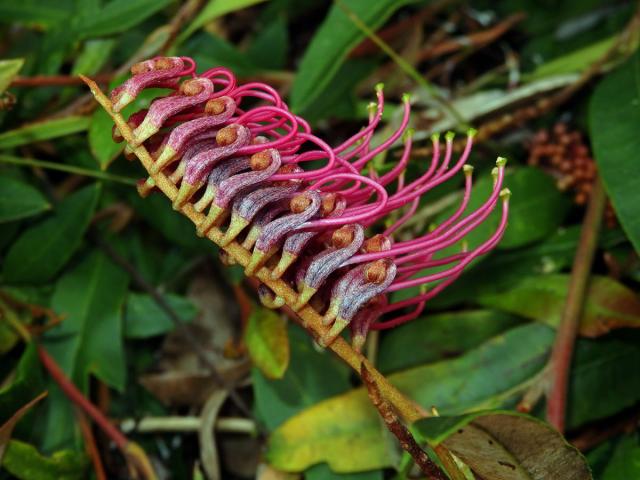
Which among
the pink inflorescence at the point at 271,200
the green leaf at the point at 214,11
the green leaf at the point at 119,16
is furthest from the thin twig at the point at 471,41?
the pink inflorescence at the point at 271,200

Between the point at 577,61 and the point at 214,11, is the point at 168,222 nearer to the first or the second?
the point at 214,11

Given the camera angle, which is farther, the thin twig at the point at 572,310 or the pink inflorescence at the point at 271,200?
the thin twig at the point at 572,310

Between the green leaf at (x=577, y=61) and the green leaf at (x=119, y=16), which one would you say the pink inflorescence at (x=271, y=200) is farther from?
the green leaf at (x=577, y=61)

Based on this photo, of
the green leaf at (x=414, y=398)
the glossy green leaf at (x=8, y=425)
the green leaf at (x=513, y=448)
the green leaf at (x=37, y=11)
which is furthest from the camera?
the green leaf at (x=37, y=11)

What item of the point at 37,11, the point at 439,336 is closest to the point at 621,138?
the point at 439,336

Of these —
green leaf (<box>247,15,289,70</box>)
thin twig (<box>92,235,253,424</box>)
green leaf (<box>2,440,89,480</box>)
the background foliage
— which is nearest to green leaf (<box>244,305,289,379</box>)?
the background foliage

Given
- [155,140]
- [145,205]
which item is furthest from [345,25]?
[155,140]

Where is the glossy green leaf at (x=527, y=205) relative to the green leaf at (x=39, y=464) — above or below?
below

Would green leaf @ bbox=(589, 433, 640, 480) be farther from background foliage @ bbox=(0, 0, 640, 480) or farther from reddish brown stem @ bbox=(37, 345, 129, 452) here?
reddish brown stem @ bbox=(37, 345, 129, 452)
